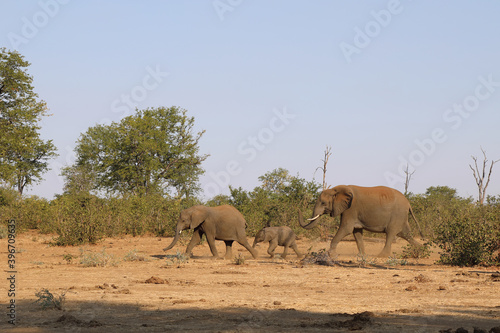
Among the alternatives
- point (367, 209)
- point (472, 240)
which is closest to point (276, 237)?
point (367, 209)

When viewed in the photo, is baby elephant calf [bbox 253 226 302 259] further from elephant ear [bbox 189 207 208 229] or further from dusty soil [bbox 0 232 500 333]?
elephant ear [bbox 189 207 208 229]

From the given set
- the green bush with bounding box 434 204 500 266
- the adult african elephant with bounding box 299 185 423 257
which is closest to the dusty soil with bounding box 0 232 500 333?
the green bush with bounding box 434 204 500 266

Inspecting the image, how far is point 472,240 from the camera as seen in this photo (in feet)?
49.2

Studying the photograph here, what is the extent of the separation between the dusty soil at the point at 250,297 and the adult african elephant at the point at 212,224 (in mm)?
1110

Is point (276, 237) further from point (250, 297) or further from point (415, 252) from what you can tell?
point (250, 297)

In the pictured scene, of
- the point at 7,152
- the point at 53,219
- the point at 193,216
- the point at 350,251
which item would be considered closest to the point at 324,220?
the point at 350,251

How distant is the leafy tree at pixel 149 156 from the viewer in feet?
148

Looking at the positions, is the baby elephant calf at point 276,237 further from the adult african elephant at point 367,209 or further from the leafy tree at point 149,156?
the leafy tree at point 149,156

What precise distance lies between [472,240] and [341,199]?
155 inches

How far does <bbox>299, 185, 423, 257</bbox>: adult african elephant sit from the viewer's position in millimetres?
17469

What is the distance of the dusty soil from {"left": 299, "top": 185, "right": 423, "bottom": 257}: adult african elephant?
1.60m

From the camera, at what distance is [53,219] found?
26.4 meters

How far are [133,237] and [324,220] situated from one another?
8.02 meters

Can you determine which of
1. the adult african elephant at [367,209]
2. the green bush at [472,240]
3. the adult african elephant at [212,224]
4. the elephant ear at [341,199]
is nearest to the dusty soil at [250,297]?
the green bush at [472,240]
